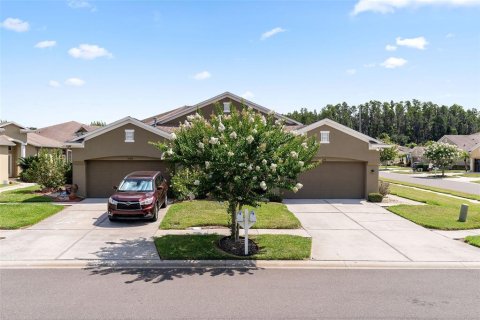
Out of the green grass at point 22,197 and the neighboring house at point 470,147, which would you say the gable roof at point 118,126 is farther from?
the neighboring house at point 470,147

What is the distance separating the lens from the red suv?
46.6ft

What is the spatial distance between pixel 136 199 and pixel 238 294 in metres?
7.75

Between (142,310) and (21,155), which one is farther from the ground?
(21,155)

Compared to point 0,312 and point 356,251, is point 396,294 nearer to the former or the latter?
point 356,251

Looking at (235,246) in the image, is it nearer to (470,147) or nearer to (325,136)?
(325,136)

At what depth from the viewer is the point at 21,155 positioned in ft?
101

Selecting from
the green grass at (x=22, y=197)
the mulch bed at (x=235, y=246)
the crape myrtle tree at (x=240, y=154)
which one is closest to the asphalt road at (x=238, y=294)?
the mulch bed at (x=235, y=246)

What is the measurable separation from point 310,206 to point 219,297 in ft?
39.5

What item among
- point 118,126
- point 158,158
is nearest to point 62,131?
point 118,126

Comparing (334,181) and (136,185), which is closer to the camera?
(136,185)

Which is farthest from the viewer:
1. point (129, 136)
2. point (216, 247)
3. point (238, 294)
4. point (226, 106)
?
point (226, 106)

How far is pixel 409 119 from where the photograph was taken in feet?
372

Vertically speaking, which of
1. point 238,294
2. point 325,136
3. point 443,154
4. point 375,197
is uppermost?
point 325,136

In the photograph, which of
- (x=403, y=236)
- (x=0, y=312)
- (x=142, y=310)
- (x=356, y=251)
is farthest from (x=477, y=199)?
(x=0, y=312)
